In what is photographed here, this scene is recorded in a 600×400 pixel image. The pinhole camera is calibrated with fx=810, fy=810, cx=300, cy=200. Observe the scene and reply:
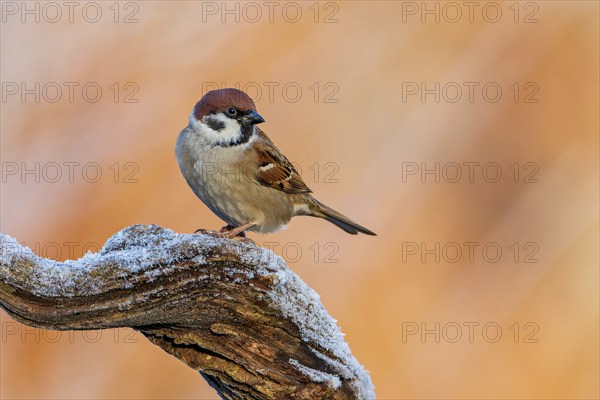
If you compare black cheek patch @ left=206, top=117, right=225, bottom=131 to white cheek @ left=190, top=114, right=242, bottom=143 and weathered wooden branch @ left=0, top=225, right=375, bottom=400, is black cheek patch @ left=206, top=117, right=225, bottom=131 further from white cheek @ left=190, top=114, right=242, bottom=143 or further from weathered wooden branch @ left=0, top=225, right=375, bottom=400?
weathered wooden branch @ left=0, top=225, right=375, bottom=400

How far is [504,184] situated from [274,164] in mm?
2309

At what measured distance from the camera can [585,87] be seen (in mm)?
5773

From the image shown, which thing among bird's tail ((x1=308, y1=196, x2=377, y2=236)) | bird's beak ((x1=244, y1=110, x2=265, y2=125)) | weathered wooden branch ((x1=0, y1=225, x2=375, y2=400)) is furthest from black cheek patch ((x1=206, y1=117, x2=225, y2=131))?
weathered wooden branch ((x1=0, y1=225, x2=375, y2=400))

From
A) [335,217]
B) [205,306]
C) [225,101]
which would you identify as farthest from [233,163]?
[205,306]

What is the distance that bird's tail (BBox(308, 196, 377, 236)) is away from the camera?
4.11 metres

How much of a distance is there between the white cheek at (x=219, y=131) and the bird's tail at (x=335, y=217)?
2.42 feet

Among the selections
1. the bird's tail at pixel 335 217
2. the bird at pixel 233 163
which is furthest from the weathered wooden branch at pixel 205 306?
the bird's tail at pixel 335 217

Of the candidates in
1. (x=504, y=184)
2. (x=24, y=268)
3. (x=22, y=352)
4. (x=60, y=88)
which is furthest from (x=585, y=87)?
(x=24, y=268)

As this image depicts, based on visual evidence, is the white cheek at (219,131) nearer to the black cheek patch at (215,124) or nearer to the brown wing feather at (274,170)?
the black cheek patch at (215,124)

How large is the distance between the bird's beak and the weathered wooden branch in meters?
1.05

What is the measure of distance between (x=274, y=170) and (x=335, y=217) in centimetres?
51

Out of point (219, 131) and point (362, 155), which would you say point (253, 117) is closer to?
point (219, 131)

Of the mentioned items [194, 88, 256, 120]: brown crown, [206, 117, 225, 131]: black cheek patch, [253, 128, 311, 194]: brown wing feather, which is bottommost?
[253, 128, 311, 194]: brown wing feather

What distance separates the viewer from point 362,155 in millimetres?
5293
